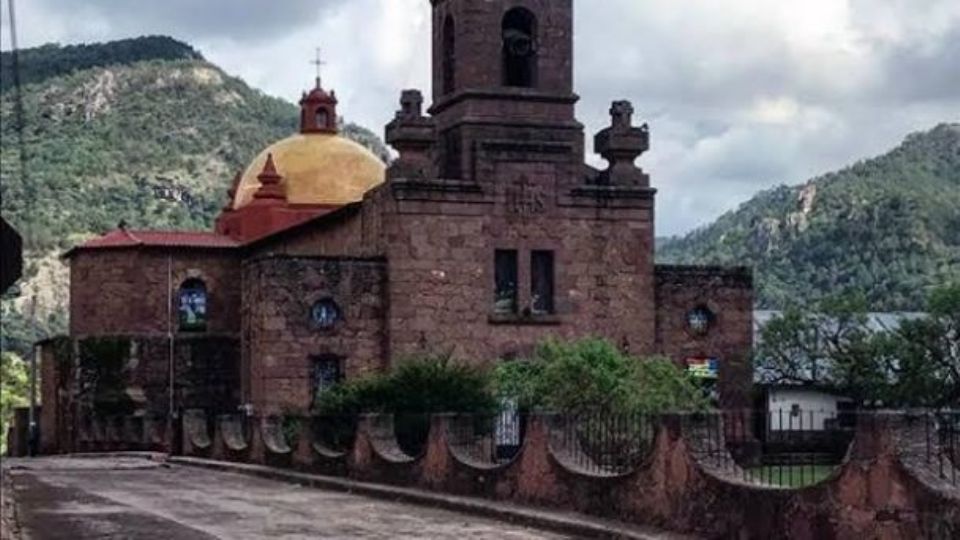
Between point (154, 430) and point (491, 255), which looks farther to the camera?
point (154, 430)

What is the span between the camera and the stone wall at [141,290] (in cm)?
5197

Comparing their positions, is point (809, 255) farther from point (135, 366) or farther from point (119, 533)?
point (119, 533)

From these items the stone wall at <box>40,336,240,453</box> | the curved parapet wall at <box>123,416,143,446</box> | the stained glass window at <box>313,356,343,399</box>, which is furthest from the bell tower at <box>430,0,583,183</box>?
the curved parapet wall at <box>123,416,143,446</box>

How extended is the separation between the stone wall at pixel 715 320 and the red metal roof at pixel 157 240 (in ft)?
49.1

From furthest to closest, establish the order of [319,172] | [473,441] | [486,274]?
[319,172]
[486,274]
[473,441]

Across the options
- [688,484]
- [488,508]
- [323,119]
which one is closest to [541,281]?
[323,119]

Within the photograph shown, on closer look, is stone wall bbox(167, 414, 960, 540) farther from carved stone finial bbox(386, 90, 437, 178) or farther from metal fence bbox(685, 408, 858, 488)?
carved stone finial bbox(386, 90, 437, 178)

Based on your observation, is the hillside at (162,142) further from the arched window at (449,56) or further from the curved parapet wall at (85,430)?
the arched window at (449,56)

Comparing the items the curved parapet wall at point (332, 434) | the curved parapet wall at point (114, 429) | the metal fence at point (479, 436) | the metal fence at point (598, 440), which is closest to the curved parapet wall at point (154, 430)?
the curved parapet wall at point (114, 429)

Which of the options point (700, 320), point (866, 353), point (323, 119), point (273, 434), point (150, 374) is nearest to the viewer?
point (273, 434)

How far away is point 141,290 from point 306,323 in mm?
10576

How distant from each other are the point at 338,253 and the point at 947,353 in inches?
673

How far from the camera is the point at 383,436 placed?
27.9 metres

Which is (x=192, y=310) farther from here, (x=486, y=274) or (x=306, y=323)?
(x=486, y=274)
